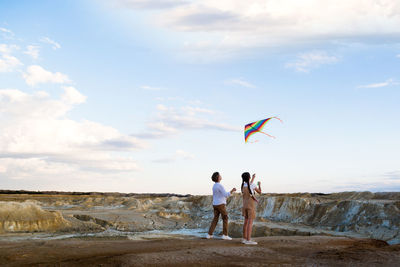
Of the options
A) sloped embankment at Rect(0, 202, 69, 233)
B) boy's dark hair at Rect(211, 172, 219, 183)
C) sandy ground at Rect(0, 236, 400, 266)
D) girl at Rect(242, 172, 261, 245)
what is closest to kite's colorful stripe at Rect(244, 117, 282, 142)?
boy's dark hair at Rect(211, 172, 219, 183)

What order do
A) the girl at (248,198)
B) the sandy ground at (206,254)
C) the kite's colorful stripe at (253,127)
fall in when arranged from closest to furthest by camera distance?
the sandy ground at (206,254), the girl at (248,198), the kite's colorful stripe at (253,127)

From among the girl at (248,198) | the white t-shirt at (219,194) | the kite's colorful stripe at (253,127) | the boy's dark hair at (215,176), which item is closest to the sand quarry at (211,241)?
the girl at (248,198)

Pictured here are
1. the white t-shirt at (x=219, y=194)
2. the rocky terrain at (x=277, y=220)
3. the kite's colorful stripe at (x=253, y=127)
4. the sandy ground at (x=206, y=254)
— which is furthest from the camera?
the rocky terrain at (x=277, y=220)

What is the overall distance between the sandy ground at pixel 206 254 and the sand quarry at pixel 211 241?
0.02 m

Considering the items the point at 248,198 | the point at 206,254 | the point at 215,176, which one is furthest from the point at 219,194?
the point at 206,254

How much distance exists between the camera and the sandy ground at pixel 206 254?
9.84 metres

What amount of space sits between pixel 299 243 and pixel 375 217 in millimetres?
13557

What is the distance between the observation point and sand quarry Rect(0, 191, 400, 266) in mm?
10359

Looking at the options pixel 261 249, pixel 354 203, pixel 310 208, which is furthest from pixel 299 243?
pixel 310 208

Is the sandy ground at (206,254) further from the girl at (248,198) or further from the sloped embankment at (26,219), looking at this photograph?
the sloped embankment at (26,219)

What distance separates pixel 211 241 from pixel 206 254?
2558 mm

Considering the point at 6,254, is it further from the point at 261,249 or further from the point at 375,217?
the point at 375,217

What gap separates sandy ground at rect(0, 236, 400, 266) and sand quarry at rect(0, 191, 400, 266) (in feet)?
0.08

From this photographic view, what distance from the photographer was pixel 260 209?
3859 centimetres
